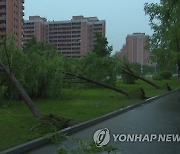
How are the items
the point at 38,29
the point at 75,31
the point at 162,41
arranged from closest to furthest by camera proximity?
the point at 162,41 < the point at 75,31 < the point at 38,29

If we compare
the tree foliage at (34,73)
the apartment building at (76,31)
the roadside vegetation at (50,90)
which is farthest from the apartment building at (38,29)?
the tree foliage at (34,73)

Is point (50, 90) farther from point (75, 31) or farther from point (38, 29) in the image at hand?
point (38, 29)

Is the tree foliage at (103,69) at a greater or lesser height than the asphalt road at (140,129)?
greater

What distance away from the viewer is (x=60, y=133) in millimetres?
9305

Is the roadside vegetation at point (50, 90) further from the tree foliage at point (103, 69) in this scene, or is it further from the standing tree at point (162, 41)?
the standing tree at point (162, 41)

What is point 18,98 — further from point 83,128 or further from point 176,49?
point 176,49

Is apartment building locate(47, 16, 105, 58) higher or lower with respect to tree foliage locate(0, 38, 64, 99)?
higher

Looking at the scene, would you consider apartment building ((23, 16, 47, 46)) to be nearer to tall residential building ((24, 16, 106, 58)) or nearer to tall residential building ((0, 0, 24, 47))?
tall residential building ((24, 16, 106, 58))

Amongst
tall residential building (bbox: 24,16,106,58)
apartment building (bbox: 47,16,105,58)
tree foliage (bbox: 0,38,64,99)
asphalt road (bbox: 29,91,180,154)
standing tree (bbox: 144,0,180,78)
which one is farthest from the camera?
apartment building (bbox: 47,16,105,58)

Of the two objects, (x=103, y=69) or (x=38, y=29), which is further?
(x=38, y=29)

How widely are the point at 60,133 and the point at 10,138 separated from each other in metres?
1.21

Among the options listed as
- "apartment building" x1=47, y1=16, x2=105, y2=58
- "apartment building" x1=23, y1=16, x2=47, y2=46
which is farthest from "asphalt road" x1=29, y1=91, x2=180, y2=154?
"apartment building" x1=23, y1=16, x2=47, y2=46

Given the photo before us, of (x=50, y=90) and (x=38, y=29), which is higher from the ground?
(x=38, y=29)

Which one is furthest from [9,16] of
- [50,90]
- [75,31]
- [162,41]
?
[50,90]
